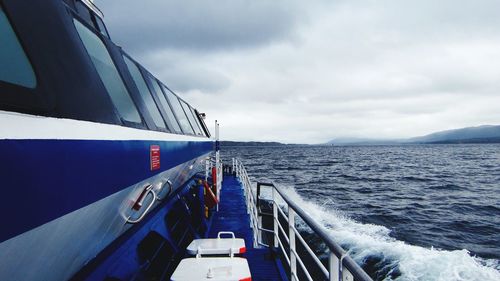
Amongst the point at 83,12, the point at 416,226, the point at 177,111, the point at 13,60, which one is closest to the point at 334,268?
the point at 13,60

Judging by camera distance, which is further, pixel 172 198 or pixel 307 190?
pixel 307 190

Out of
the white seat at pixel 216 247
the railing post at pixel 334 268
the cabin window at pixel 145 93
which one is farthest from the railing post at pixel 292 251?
the cabin window at pixel 145 93

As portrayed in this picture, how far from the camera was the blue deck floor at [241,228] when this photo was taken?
4.59 meters

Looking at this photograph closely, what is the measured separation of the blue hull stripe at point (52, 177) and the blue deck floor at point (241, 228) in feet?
9.88

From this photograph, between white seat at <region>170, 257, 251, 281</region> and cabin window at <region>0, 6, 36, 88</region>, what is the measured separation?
67.9 inches

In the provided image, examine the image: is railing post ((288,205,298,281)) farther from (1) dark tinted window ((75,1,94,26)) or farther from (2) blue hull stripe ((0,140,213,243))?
(1) dark tinted window ((75,1,94,26))

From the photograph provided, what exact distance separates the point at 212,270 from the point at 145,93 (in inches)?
114

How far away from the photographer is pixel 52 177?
141 centimetres

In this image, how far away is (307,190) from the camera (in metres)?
24.6

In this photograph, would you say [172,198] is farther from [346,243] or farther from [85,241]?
[346,243]

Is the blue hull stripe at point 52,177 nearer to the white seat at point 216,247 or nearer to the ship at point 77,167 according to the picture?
the ship at point 77,167

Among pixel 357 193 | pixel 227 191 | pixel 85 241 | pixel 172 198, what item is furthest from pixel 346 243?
pixel 357 193

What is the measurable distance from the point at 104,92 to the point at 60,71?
579 millimetres

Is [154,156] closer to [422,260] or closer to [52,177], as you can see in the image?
[52,177]
